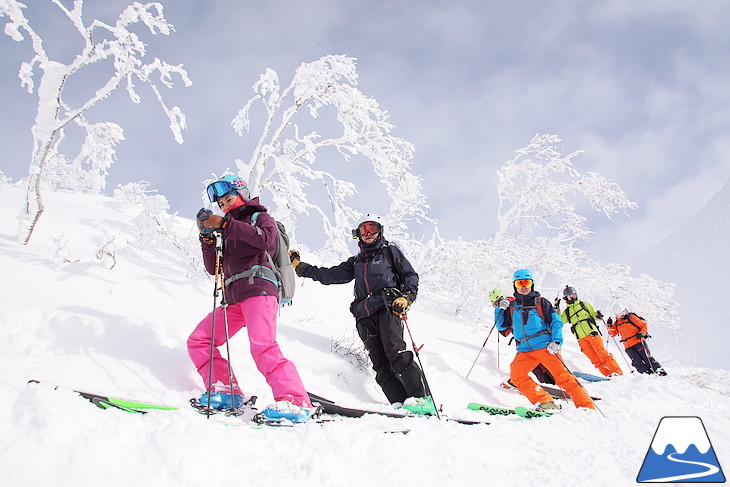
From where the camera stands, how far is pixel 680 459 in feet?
7.15

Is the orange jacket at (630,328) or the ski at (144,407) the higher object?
the orange jacket at (630,328)

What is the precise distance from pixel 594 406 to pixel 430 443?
305cm

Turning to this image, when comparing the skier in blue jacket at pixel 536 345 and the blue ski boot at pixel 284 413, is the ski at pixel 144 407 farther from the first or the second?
the skier in blue jacket at pixel 536 345

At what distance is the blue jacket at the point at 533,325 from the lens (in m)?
5.09

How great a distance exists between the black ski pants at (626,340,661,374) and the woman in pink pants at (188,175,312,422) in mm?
8818

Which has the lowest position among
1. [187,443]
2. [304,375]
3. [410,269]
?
[187,443]

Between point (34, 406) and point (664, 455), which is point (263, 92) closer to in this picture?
point (34, 406)

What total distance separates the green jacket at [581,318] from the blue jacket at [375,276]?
6270 millimetres

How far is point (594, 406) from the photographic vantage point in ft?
13.7

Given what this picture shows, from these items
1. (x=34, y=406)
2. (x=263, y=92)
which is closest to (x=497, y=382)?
(x=34, y=406)

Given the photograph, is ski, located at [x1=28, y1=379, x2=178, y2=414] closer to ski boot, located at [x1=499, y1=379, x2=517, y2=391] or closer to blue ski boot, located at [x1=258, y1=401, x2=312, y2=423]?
blue ski boot, located at [x1=258, y1=401, x2=312, y2=423]

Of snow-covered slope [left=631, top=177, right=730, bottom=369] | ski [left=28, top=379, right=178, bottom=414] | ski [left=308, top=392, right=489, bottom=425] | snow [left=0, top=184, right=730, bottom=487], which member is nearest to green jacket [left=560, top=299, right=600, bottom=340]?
snow [left=0, top=184, right=730, bottom=487]

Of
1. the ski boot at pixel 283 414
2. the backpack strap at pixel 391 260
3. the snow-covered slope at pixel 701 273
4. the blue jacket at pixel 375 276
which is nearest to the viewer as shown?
the ski boot at pixel 283 414

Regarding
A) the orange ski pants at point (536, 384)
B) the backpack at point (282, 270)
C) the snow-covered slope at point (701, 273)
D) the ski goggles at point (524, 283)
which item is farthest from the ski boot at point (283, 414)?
the snow-covered slope at point (701, 273)
